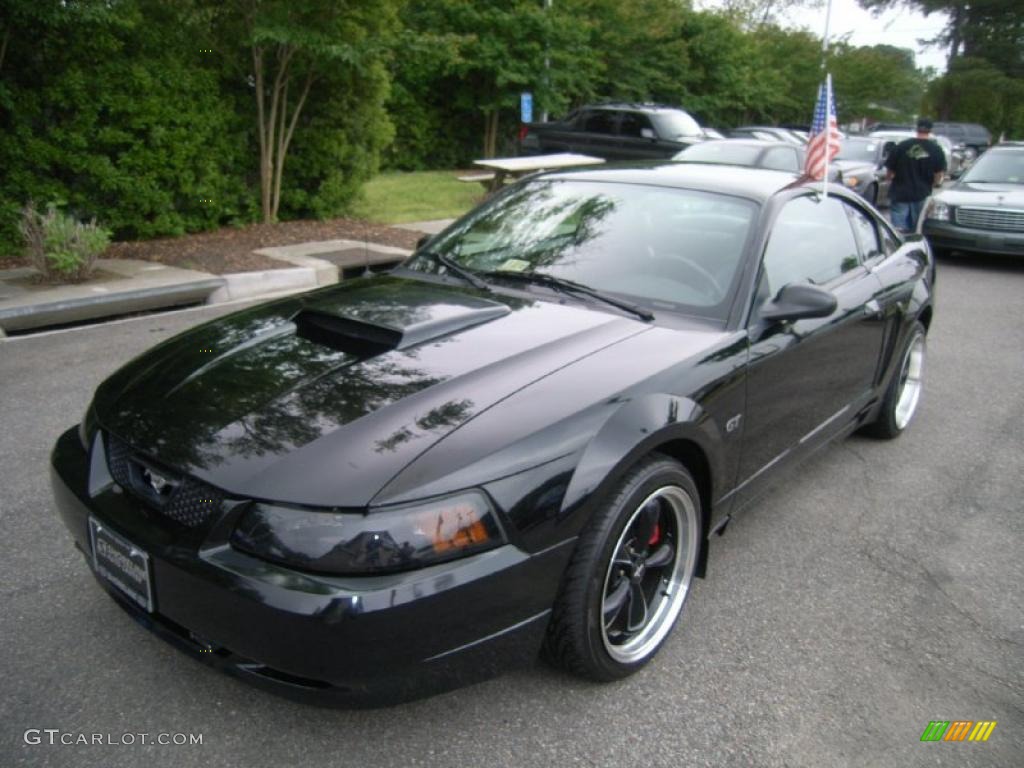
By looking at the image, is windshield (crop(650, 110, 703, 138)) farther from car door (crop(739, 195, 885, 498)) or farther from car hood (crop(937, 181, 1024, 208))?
car door (crop(739, 195, 885, 498))

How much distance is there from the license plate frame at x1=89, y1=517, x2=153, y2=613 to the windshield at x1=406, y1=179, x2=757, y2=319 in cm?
173

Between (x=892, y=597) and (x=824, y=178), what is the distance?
1996 millimetres

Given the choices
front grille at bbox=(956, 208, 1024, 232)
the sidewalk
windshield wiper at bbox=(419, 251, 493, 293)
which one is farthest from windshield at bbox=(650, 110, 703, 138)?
windshield wiper at bbox=(419, 251, 493, 293)

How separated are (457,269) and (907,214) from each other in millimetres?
9239

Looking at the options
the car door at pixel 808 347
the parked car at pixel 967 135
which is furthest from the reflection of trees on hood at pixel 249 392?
the parked car at pixel 967 135

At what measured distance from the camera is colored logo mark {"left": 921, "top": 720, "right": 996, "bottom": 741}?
7.89ft

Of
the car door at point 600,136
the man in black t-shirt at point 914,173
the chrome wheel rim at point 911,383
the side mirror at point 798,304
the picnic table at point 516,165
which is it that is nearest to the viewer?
the side mirror at point 798,304

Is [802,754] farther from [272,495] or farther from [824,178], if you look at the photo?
[824,178]

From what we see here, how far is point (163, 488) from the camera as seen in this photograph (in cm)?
217

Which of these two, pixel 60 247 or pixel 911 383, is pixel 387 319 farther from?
pixel 60 247

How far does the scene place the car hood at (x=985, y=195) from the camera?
33.7 feet

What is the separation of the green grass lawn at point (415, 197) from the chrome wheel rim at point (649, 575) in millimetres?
10034

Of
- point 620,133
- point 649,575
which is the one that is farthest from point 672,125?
point 649,575

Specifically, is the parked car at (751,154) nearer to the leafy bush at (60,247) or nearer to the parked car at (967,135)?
the leafy bush at (60,247)
